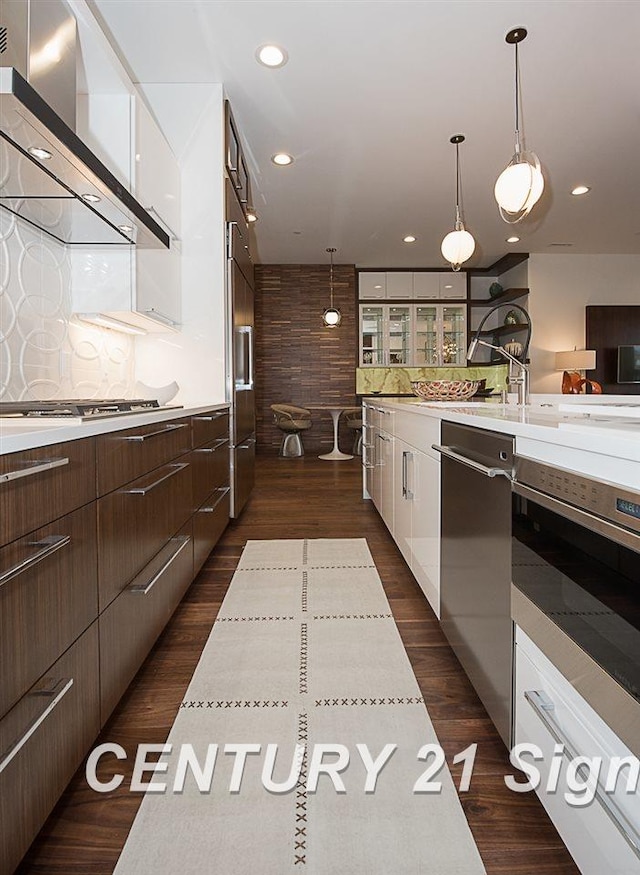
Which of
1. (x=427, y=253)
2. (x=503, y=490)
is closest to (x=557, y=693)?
(x=503, y=490)

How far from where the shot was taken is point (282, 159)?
14.4 feet

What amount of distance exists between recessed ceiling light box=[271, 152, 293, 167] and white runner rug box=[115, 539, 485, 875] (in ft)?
11.7

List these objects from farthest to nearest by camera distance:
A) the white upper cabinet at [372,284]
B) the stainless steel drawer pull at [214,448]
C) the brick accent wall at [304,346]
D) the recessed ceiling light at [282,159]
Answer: the white upper cabinet at [372,284]
the brick accent wall at [304,346]
the recessed ceiling light at [282,159]
the stainless steel drawer pull at [214,448]

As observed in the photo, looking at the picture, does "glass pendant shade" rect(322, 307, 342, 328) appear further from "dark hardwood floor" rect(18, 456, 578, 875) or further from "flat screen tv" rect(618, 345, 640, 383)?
"dark hardwood floor" rect(18, 456, 578, 875)

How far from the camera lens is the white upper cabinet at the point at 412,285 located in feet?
26.8

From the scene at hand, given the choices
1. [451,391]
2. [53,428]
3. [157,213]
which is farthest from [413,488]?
[157,213]

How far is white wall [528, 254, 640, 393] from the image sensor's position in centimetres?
748

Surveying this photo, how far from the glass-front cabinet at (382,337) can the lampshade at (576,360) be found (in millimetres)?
2074

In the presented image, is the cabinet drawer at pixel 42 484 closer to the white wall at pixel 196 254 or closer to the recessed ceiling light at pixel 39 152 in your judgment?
the recessed ceiling light at pixel 39 152

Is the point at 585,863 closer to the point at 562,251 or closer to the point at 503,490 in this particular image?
the point at 503,490

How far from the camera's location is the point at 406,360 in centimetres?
823

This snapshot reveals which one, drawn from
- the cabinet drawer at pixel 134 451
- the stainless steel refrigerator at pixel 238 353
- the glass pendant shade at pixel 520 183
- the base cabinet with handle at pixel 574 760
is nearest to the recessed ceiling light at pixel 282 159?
the stainless steel refrigerator at pixel 238 353

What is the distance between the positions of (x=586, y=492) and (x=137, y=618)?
1.20 meters

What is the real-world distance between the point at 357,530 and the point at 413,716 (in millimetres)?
2024
